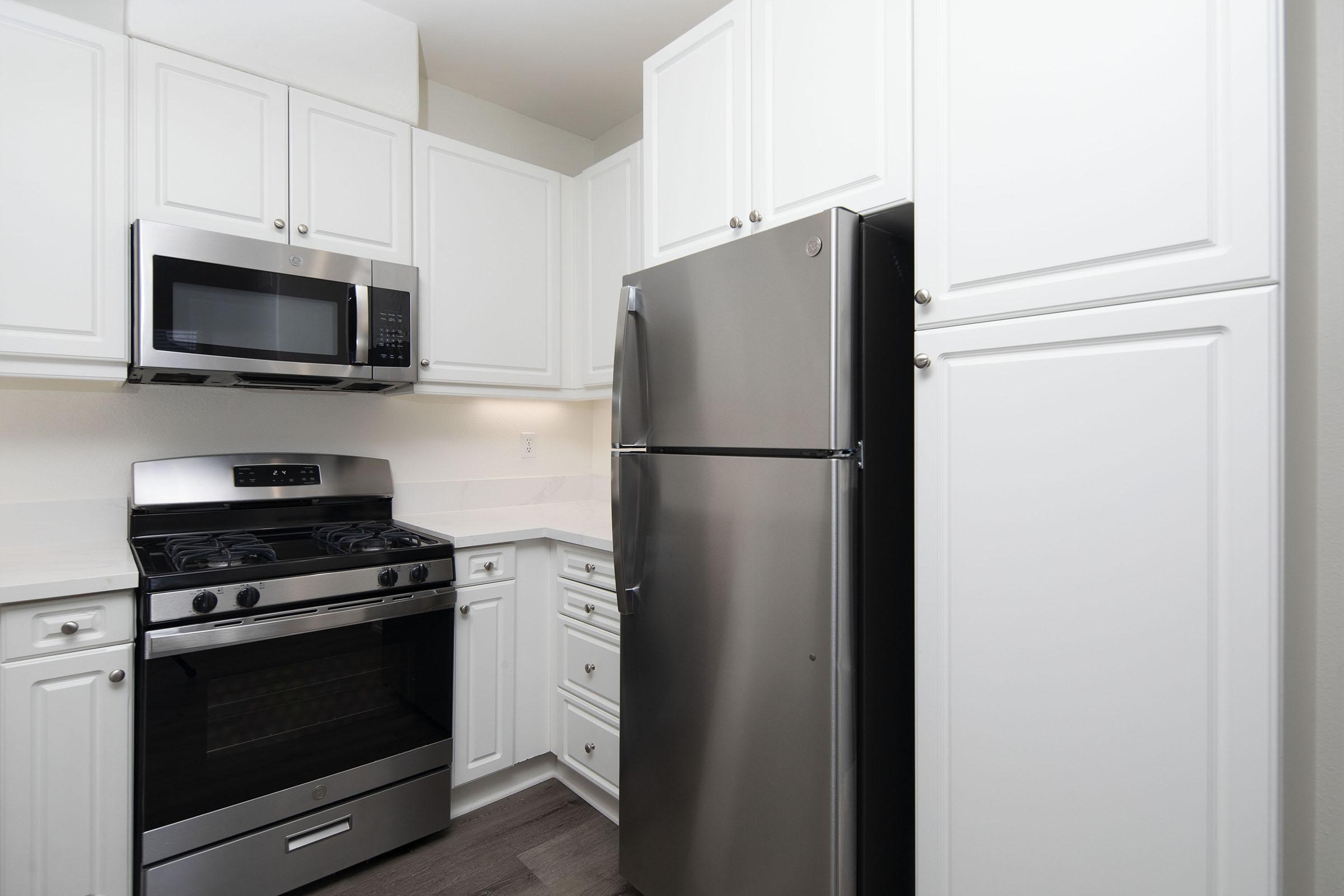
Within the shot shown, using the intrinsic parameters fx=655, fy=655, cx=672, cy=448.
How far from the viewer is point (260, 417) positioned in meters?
2.29

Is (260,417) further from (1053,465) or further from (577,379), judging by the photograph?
(1053,465)

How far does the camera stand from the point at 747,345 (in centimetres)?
144

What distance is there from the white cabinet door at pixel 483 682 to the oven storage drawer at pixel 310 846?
0.12m

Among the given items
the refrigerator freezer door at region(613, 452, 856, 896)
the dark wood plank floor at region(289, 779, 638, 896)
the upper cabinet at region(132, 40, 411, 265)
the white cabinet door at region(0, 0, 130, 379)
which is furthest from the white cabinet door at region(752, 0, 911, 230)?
the dark wood plank floor at region(289, 779, 638, 896)

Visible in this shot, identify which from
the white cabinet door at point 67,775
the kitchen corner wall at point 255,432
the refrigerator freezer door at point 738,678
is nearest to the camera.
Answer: the refrigerator freezer door at point 738,678

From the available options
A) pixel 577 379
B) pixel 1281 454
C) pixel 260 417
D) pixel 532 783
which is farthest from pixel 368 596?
pixel 1281 454

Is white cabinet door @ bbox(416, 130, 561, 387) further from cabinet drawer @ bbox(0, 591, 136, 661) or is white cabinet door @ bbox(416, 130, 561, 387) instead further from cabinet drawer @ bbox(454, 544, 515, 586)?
cabinet drawer @ bbox(0, 591, 136, 661)

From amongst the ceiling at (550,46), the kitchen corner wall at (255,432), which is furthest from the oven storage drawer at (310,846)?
the ceiling at (550,46)

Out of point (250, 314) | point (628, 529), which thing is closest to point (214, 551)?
point (250, 314)

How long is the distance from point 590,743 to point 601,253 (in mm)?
1831

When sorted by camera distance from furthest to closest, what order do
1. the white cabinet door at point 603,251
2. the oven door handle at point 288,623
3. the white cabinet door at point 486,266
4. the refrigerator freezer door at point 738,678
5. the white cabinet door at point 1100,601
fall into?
the white cabinet door at point 603,251 < the white cabinet door at point 486,266 < the oven door handle at point 288,623 < the refrigerator freezer door at point 738,678 < the white cabinet door at point 1100,601

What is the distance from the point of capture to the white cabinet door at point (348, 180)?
2084mm

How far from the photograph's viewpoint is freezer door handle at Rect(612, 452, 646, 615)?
1.72 m

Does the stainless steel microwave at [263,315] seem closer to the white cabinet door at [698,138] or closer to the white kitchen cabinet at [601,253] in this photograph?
the white kitchen cabinet at [601,253]
